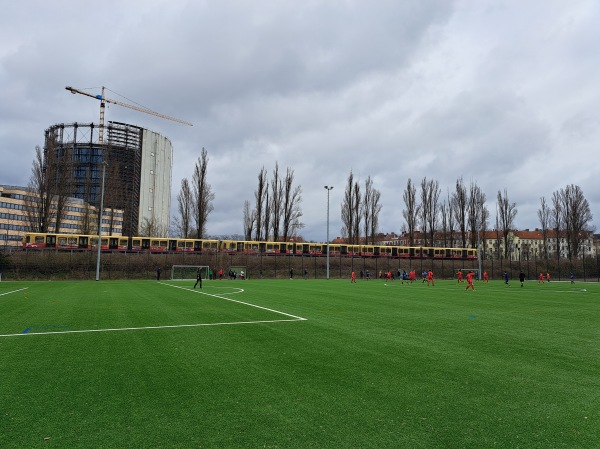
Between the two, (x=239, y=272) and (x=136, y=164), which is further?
(x=136, y=164)

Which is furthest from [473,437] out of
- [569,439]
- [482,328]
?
[482,328]

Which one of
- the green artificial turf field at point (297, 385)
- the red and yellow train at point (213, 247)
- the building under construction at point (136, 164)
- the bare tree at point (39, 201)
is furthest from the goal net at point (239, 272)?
the building under construction at point (136, 164)

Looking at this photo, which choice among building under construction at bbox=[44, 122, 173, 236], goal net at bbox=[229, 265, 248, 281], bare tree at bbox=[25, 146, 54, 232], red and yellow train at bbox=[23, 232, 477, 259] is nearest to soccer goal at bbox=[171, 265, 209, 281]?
goal net at bbox=[229, 265, 248, 281]

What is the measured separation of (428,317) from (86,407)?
1097cm

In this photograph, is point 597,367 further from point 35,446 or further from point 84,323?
point 84,323

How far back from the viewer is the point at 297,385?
18.4 ft

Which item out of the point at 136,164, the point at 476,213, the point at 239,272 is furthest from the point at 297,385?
the point at 136,164

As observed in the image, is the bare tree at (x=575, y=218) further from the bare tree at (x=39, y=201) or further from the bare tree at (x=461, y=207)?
the bare tree at (x=39, y=201)

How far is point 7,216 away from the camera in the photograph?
9662 cm

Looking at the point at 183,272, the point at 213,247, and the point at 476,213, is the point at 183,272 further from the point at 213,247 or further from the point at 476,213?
the point at 476,213

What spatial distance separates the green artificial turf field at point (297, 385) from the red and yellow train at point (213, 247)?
43.9 meters

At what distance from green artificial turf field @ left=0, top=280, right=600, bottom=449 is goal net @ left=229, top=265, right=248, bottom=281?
37629mm

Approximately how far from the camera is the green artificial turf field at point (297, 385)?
4008 mm

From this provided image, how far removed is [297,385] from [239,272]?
4707 cm
